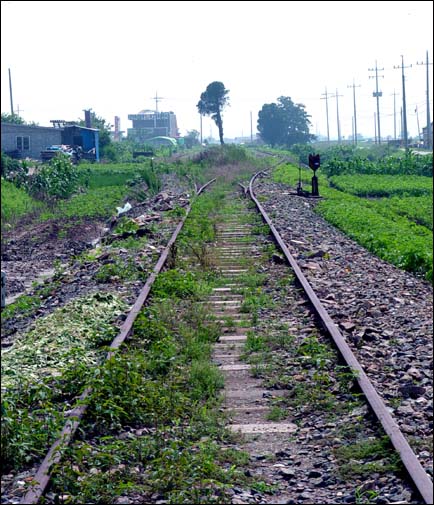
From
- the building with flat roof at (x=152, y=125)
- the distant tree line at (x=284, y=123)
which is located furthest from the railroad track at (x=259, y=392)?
the distant tree line at (x=284, y=123)

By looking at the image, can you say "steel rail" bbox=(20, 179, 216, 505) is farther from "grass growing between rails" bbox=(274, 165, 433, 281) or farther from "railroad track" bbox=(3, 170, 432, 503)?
"grass growing between rails" bbox=(274, 165, 433, 281)

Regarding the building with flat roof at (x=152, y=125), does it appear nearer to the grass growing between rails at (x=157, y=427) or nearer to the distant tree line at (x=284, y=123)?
the distant tree line at (x=284, y=123)

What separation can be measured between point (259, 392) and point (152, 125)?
9966 centimetres

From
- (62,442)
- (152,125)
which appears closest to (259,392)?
(62,442)

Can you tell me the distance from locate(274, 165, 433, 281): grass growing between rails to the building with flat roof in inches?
2467

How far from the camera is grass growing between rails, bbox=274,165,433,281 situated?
12.4 meters

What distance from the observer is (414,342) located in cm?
789

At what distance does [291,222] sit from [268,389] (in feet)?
39.3

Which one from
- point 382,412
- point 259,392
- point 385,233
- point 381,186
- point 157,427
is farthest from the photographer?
point 381,186

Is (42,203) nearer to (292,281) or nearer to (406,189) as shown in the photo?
(292,281)

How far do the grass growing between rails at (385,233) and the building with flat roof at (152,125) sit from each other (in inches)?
2467

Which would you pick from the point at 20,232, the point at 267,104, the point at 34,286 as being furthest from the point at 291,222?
the point at 267,104

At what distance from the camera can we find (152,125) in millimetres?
104438

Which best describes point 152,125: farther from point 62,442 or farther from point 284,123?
point 62,442
